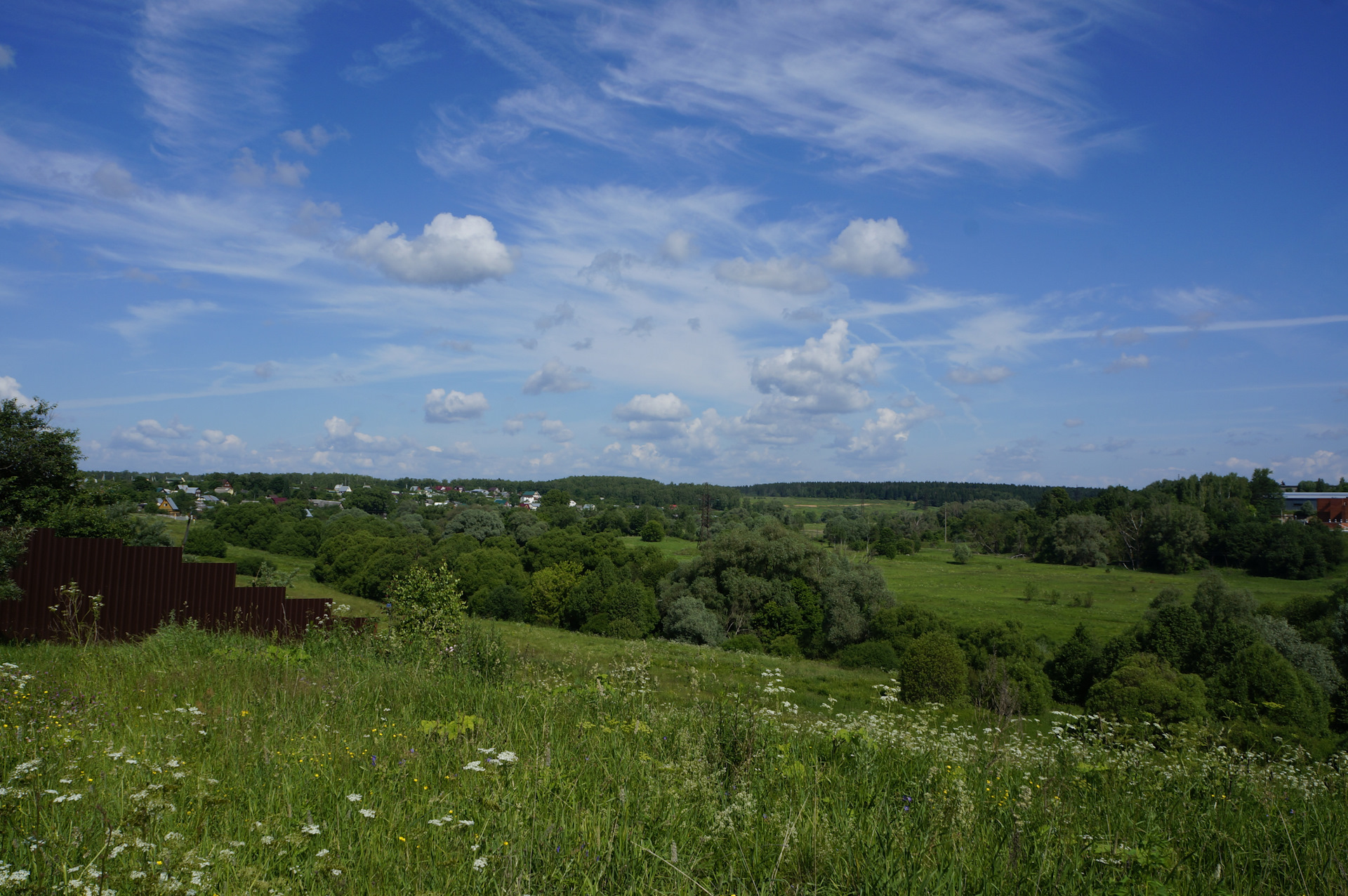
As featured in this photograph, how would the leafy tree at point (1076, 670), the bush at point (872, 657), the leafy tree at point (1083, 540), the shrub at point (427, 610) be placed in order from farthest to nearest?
the leafy tree at point (1083, 540)
the bush at point (872, 657)
the leafy tree at point (1076, 670)
the shrub at point (427, 610)

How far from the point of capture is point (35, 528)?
10562 mm

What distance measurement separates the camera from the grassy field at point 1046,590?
148 ft

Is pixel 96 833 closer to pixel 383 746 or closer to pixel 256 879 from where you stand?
pixel 256 879

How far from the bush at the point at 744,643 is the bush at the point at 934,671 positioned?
34.7ft

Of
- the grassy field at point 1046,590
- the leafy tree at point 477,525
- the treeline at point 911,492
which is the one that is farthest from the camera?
the treeline at point 911,492

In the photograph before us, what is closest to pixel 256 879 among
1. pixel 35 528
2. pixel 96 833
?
pixel 96 833

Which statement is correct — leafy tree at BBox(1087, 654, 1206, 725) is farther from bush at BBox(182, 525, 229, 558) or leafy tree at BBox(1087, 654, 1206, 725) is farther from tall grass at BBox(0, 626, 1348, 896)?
bush at BBox(182, 525, 229, 558)

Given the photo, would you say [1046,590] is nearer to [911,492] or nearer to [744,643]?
[744,643]

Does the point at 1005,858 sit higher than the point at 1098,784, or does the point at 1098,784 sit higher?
the point at 1005,858

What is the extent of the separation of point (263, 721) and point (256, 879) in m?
2.11

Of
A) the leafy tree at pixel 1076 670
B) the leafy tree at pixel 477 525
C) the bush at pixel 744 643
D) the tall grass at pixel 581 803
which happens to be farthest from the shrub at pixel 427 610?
the leafy tree at pixel 477 525

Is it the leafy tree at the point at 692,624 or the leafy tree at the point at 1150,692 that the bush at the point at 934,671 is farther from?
the leafy tree at the point at 692,624

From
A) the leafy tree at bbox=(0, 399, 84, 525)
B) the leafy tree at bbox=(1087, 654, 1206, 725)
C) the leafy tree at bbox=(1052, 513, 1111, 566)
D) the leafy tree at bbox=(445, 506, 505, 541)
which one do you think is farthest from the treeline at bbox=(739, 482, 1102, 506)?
the leafy tree at bbox=(0, 399, 84, 525)

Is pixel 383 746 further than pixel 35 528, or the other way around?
pixel 35 528
